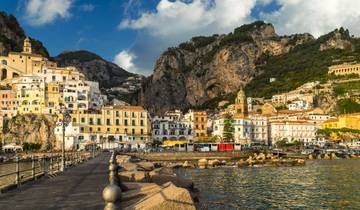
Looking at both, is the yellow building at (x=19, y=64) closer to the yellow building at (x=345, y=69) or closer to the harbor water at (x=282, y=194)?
the harbor water at (x=282, y=194)

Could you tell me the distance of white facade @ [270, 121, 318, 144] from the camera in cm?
11456

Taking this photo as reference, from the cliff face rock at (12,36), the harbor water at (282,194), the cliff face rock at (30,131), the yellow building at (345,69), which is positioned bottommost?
the harbor water at (282,194)

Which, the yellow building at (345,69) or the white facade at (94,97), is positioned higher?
the yellow building at (345,69)

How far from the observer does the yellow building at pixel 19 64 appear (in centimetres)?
11456

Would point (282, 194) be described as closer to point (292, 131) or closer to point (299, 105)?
point (292, 131)

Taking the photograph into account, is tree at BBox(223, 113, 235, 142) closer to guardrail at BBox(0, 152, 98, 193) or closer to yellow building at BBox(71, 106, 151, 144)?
yellow building at BBox(71, 106, 151, 144)

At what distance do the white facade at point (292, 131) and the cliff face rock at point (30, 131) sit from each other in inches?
2366

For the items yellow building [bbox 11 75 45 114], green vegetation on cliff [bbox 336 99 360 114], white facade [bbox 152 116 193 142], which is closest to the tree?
white facade [bbox 152 116 193 142]

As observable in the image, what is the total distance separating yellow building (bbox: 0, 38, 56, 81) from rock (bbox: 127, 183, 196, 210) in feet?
374

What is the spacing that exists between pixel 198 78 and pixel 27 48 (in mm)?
88368

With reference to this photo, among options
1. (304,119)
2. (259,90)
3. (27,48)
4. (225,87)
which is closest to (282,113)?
(304,119)

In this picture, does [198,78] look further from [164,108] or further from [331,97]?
[331,97]

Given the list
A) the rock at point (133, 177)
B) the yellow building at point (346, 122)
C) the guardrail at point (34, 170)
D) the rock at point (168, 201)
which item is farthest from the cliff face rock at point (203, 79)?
the rock at point (168, 201)

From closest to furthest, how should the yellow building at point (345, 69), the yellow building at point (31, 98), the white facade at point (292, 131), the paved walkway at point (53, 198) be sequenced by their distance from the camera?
the paved walkway at point (53, 198) → the yellow building at point (31, 98) → the white facade at point (292, 131) → the yellow building at point (345, 69)
